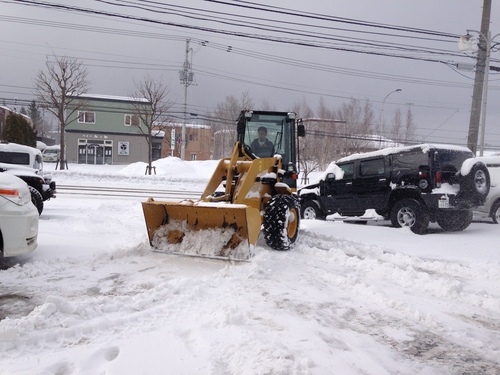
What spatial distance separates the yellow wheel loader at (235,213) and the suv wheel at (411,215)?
310 centimetres

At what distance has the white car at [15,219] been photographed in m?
5.45

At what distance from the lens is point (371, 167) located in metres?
11.3

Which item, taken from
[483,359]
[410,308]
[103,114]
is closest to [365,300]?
[410,308]

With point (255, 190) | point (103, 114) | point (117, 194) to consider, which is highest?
point (103, 114)

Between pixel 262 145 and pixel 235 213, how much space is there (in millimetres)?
2801

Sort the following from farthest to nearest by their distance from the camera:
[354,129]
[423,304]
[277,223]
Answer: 1. [354,129]
2. [277,223]
3. [423,304]

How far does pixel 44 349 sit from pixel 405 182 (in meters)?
8.80

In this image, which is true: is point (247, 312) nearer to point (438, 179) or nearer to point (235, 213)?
point (235, 213)

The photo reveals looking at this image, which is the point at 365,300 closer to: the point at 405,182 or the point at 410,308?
the point at 410,308

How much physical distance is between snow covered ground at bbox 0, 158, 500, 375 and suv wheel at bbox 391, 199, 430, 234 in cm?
154

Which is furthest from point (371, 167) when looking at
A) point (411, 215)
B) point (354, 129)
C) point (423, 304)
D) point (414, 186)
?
point (354, 129)

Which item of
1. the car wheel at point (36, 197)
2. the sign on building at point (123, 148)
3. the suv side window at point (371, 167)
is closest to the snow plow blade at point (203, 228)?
the car wheel at point (36, 197)

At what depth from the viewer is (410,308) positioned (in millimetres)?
4684

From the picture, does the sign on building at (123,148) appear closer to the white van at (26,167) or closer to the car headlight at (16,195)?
the white van at (26,167)
